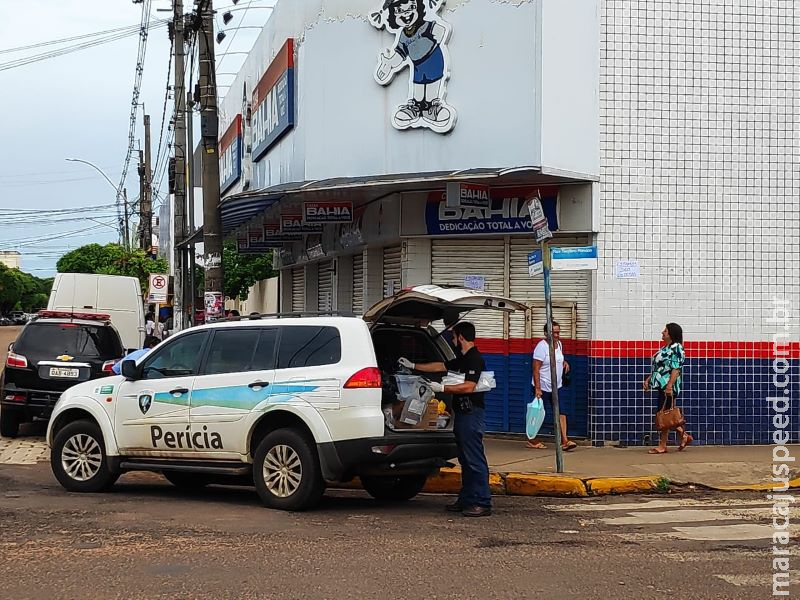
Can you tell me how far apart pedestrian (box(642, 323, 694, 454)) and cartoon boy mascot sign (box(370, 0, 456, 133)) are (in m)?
4.30

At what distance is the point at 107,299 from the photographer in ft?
75.8

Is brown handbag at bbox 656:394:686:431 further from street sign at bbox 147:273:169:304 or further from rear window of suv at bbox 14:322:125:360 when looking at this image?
street sign at bbox 147:273:169:304

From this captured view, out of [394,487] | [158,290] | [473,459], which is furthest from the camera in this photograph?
[158,290]

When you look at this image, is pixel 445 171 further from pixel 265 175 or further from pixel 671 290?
pixel 265 175

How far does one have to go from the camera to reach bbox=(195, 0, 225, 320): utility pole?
1612 cm

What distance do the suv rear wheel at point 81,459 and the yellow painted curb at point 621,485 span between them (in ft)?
16.9

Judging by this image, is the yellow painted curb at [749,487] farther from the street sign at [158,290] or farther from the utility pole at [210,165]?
the street sign at [158,290]

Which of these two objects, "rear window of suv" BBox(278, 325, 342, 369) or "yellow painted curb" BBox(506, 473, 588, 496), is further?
"yellow painted curb" BBox(506, 473, 588, 496)

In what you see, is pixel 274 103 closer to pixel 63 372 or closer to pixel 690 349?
pixel 63 372

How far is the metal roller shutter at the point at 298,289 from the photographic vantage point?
24672 mm

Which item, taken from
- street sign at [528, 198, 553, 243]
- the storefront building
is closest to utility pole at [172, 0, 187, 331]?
the storefront building

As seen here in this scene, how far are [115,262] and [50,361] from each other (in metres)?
28.3

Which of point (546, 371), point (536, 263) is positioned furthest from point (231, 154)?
point (536, 263)

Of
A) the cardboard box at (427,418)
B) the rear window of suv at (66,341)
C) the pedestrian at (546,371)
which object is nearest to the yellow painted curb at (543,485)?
the cardboard box at (427,418)
